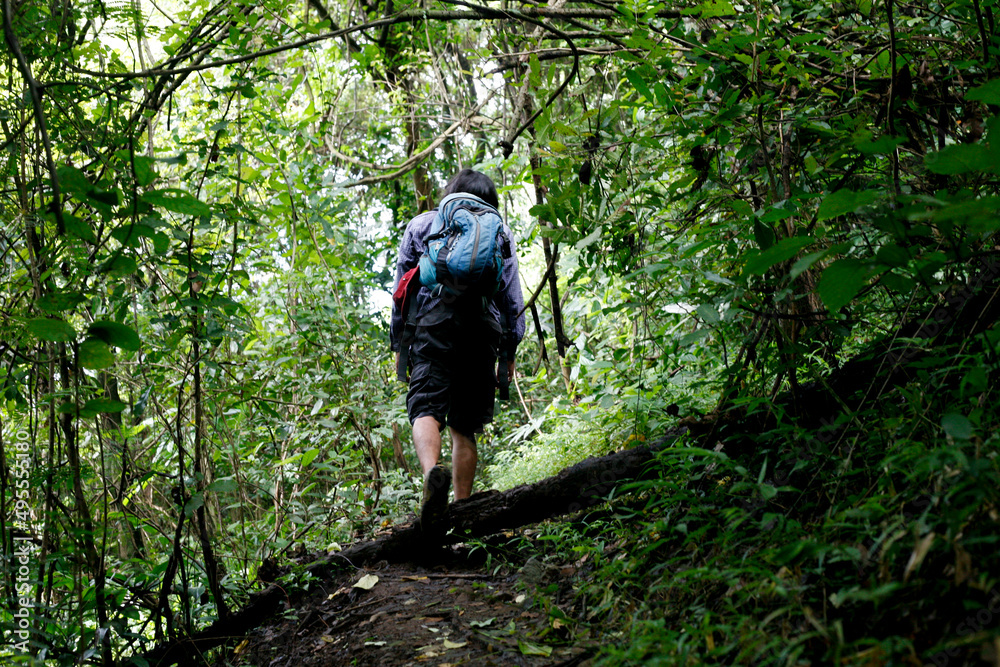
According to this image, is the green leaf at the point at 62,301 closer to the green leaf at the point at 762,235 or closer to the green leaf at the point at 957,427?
the green leaf at the point at 762,235

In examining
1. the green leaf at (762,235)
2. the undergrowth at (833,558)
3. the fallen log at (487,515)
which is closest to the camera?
the undergrowth at (833,558)

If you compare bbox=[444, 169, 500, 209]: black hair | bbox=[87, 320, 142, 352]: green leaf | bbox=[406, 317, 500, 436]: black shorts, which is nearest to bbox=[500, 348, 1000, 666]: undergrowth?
bbox=[406, 317, 500, 436]: black shorts

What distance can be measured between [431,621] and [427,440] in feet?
3.47

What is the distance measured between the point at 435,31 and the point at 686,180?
231 cm

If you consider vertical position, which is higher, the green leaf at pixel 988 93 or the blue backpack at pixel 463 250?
the blue backpack at pixel 463 250

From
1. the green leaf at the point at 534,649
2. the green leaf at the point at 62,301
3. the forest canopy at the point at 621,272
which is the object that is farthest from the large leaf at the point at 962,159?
the green leaf at the point at 62,301

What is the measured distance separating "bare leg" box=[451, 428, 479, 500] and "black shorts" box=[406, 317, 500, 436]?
5 cm

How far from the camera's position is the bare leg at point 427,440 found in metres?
3.34

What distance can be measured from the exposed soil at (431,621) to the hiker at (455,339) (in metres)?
0.60

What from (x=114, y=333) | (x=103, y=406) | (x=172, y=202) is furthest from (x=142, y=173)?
(x=103, y=406)

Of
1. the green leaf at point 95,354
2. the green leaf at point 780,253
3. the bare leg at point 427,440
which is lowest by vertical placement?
the bare leg at point 427,440

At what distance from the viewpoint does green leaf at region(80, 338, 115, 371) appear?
5.42 ft

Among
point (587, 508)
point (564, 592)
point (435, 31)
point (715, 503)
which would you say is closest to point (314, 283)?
point (435, 31)

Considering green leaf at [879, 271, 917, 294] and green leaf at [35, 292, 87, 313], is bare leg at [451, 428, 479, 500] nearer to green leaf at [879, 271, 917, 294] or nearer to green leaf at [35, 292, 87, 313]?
green leaf at [35, 292, 87, 313]
